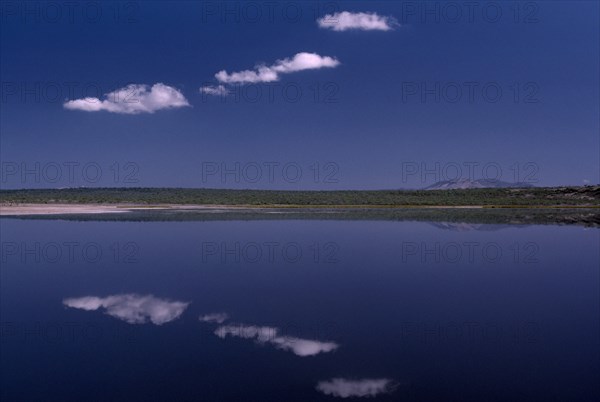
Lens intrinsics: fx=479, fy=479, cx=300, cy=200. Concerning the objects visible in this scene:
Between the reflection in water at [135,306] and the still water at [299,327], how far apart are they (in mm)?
51

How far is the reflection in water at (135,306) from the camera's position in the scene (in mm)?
10575

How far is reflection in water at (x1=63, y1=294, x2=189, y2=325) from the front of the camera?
1057cm

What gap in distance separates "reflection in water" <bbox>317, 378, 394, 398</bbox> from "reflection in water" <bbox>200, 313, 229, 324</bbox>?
12.1ft

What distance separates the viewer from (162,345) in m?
8.70

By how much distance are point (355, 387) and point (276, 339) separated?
93.2 inches

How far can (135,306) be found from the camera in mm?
11547
